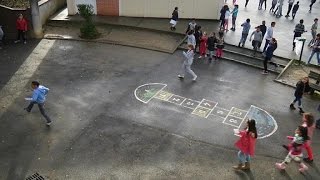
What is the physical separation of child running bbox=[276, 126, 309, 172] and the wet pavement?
252 millimetres

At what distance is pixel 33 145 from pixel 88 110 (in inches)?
103

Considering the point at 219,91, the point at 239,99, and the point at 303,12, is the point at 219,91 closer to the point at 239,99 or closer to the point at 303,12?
the point at 239,99

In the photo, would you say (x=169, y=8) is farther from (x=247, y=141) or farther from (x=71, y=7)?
(x=247, y=141)

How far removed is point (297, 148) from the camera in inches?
423

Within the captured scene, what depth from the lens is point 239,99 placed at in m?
15.0

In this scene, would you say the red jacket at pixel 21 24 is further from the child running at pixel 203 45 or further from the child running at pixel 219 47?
the child running at pixel 219 47

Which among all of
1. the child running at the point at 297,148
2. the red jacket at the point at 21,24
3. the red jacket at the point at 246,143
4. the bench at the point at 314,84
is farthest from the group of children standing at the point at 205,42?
the red jacket at the point at 21,24

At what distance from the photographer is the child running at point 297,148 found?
1059cm

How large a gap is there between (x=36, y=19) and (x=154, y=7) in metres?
6.91

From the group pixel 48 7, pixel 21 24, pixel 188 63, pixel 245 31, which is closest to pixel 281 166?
pixel 188 63

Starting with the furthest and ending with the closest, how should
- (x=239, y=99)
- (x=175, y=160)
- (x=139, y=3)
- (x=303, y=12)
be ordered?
1. (x=303, y=12)
2. (x=139, y=3)
3. (x=239, y=99)
4. (x=175, y=160)

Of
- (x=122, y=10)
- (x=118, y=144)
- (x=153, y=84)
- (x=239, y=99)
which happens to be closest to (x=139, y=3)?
(x=122, y=10)

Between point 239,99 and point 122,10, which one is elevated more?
point 122,10

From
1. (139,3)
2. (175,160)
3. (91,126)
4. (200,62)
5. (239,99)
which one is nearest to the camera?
(175,160)
